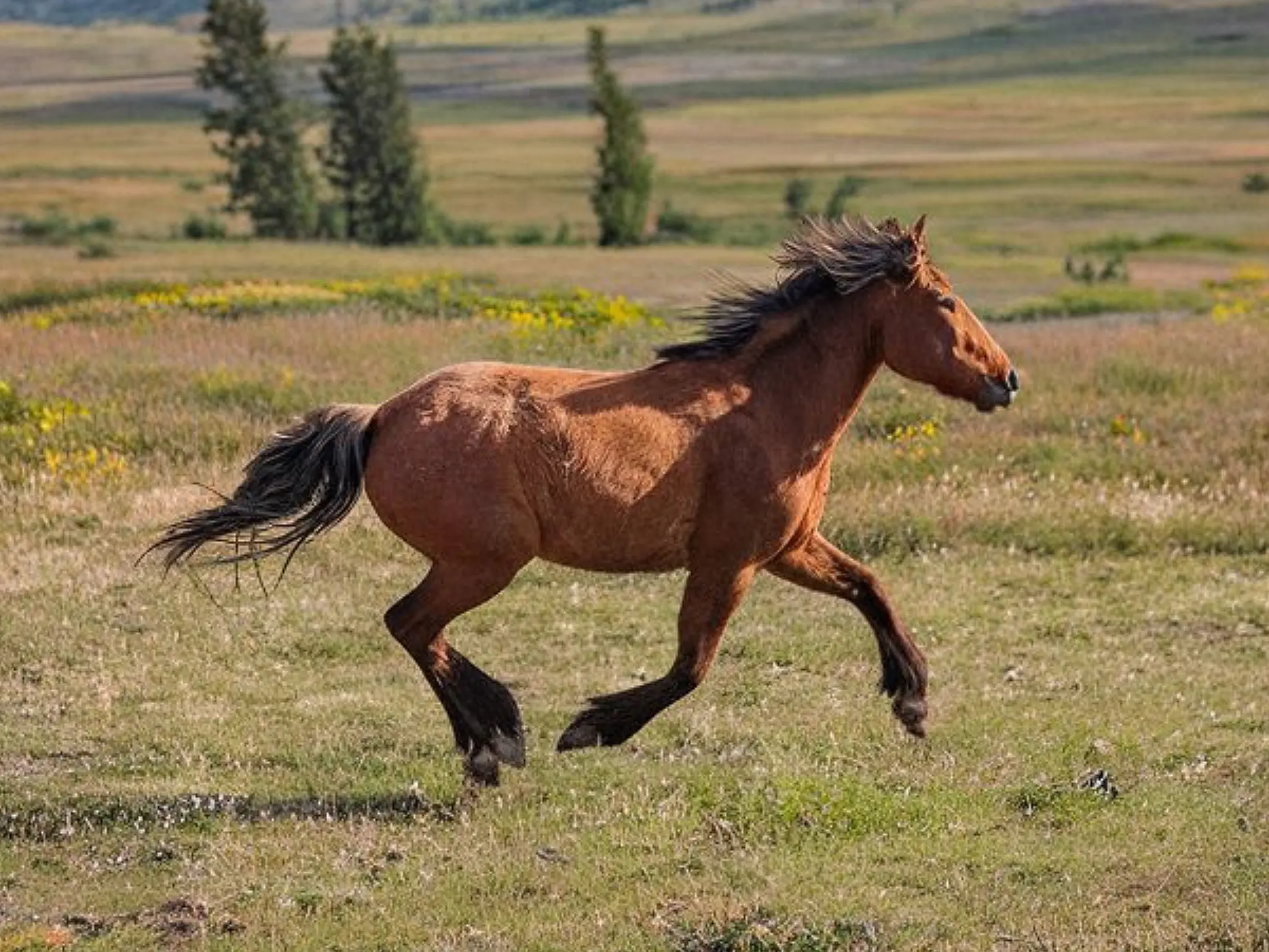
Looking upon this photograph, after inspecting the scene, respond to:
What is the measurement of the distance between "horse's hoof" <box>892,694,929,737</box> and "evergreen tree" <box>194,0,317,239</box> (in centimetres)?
5386

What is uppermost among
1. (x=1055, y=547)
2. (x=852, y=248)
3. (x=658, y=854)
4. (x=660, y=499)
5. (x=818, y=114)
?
(x=852, y=248)

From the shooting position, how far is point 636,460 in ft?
34.1

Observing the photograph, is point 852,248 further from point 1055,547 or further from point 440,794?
point 1055,547

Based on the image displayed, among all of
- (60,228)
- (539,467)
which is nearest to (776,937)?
(539,467)

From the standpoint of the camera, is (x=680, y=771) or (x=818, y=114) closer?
(x=680, y=771)

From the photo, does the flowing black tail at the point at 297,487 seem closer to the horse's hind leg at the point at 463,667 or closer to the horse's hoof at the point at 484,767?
the horse's hind leg at the point at 463,667

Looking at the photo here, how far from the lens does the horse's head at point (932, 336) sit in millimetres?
10820

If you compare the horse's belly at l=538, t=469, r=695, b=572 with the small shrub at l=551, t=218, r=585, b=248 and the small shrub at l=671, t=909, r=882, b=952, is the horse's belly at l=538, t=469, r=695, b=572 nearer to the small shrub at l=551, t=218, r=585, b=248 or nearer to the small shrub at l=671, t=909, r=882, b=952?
→ the small shrub at l=671, t=909, r=882, b=952

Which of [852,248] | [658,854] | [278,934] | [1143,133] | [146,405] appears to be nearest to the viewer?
[278,934]

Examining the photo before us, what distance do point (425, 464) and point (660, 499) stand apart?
3.77ft

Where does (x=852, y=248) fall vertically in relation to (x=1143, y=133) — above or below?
above

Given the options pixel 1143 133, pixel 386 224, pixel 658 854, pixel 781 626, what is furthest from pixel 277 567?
pixel 1143 133

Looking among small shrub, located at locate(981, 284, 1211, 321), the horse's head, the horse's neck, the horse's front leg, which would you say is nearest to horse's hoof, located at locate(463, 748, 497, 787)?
the horse's front leg

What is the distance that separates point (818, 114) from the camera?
471 feet
